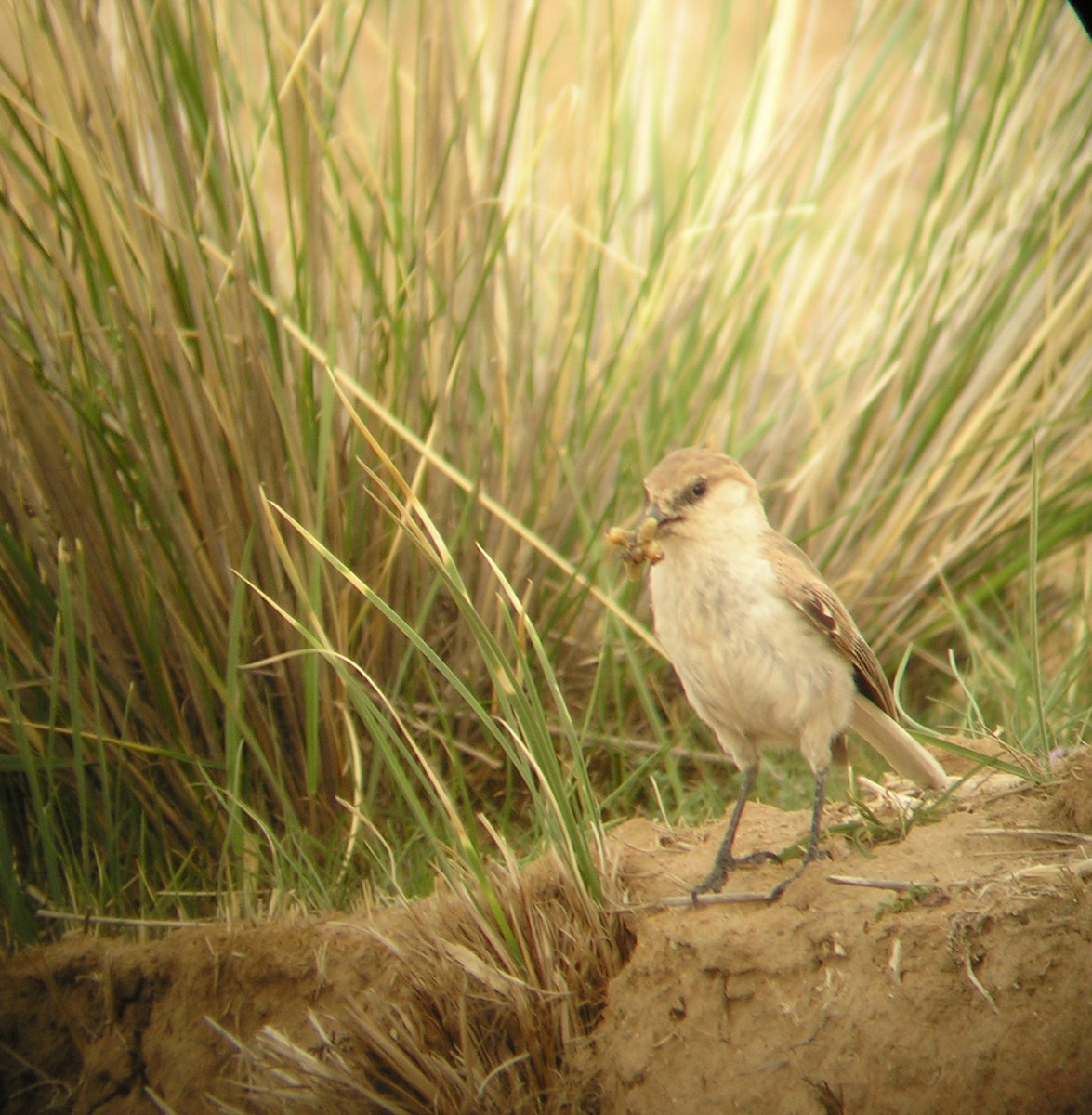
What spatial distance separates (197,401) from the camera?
2125 millimetres

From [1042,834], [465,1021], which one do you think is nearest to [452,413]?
[465,1021]

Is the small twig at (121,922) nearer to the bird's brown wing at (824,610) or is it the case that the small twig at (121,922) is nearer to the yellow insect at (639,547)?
the yellow insect at (639,547)

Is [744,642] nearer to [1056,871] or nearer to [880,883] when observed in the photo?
[880,883]

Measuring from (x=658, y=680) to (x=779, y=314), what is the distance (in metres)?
1.03

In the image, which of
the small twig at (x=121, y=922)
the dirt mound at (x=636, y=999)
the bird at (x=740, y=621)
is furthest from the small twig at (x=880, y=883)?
the small twig at (x=121, y=922)

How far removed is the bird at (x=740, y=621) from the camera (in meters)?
1.95

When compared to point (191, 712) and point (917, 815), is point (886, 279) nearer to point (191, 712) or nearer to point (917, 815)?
point (917, 815)

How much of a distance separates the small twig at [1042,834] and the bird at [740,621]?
24 cm

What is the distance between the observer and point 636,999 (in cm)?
174

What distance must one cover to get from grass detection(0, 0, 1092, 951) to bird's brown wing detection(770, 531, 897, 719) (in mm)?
256

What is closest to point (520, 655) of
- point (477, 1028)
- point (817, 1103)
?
point (477, 1028)

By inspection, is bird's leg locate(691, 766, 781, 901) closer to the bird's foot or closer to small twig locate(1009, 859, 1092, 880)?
the bird's foot

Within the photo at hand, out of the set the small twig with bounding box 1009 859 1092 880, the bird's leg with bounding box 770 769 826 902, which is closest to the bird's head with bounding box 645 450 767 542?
the bird's leg with bounding box 770 769 826 902

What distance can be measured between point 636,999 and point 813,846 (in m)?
0.35
